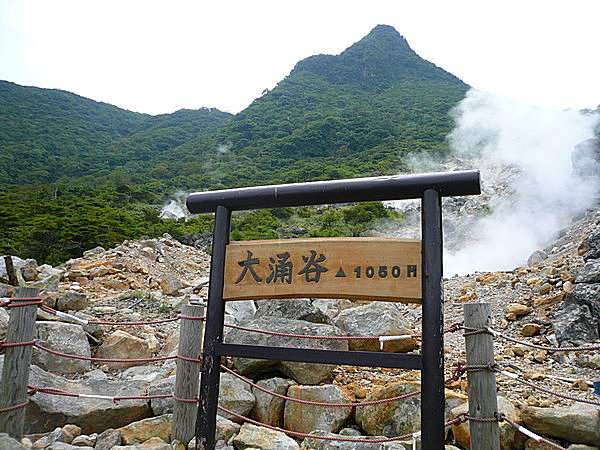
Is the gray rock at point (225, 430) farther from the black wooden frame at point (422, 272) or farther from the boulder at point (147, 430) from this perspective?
the black wooden frame at point (422, 272)

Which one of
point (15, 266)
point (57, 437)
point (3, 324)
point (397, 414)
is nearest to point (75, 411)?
point (57, 437)

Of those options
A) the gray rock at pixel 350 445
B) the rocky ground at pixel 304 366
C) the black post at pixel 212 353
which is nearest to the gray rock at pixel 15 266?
the rocky ground at pixel 304 366

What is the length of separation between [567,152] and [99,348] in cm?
3342

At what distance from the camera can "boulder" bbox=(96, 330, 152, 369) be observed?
5.03 m

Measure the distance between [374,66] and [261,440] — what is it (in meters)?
66.7

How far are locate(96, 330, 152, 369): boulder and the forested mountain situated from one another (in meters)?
12.9

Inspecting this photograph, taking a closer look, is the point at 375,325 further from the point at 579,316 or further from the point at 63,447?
the point at 63,447

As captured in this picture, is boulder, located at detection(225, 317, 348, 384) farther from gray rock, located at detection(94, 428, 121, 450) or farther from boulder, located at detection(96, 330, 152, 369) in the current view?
gray rock, located at detection(94, 428, 121, 450)

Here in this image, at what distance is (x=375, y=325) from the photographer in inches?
203

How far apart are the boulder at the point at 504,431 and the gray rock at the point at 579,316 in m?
2.87

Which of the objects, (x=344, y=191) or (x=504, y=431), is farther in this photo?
(x=504, y=431)

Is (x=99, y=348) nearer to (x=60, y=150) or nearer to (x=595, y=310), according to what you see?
(x=595, y=310)

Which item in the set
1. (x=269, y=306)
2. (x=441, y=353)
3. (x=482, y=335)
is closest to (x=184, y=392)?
(x=441, y=353)

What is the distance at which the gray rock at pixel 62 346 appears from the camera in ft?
14.6
